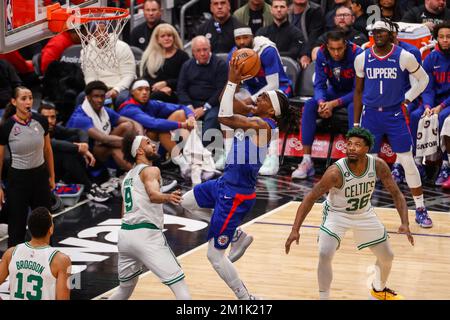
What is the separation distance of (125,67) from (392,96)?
415 centimetres

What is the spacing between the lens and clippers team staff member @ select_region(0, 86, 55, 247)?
9.53m

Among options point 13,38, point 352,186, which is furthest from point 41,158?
point 352,186

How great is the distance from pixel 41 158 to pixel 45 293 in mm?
2973

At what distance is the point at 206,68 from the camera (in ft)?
44.4

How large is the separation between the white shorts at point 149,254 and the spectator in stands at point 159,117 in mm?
5238

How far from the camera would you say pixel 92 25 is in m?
10.2

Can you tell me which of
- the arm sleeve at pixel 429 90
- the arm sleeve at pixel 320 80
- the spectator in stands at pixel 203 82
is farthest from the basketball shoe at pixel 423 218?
the spectator in stands at pixel 203 82

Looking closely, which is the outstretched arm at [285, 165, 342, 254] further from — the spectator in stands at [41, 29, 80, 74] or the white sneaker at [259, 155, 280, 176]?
the spectator in stands at [41, 29, 80, 74]

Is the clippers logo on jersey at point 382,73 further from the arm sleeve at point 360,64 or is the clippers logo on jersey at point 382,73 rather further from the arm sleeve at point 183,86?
the arm sleeve at point 183,86

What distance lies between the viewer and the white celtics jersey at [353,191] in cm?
812

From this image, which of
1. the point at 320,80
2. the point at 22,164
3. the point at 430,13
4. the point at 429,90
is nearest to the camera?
A: the point at 22,164

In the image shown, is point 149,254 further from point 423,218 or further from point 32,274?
point 423,218

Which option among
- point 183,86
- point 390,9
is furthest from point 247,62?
point 390,9

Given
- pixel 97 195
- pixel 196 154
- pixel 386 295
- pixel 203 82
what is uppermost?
pixel 203 82
